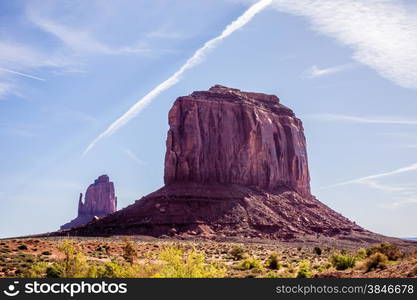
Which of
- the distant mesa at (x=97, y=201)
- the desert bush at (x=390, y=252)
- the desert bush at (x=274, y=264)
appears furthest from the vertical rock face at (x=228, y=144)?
the distant mesa at (x=97, y=201)

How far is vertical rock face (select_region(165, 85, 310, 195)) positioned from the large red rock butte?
0.20 metres

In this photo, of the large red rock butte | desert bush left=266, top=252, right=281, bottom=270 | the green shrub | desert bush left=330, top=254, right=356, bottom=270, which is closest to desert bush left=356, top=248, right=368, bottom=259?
desert bush left=330, top=254, right=356, bottom=270

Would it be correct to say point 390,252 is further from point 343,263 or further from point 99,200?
point 99,200

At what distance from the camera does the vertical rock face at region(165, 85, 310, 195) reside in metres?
100

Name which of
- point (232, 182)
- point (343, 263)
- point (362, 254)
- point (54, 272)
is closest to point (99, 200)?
point (232, 182)

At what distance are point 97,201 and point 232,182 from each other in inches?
4021

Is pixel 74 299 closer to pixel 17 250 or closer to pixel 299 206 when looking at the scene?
pixel 17 250

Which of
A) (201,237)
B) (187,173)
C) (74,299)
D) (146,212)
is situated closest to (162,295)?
(74,299)

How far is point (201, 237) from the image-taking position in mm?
74312

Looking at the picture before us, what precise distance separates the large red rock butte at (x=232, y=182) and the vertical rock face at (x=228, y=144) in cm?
20

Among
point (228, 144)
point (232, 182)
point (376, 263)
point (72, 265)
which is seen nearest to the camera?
point (72, 265)

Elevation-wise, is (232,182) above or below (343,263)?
above

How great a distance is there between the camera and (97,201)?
190125 millimetres

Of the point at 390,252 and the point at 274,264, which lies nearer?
the point at 390,252
